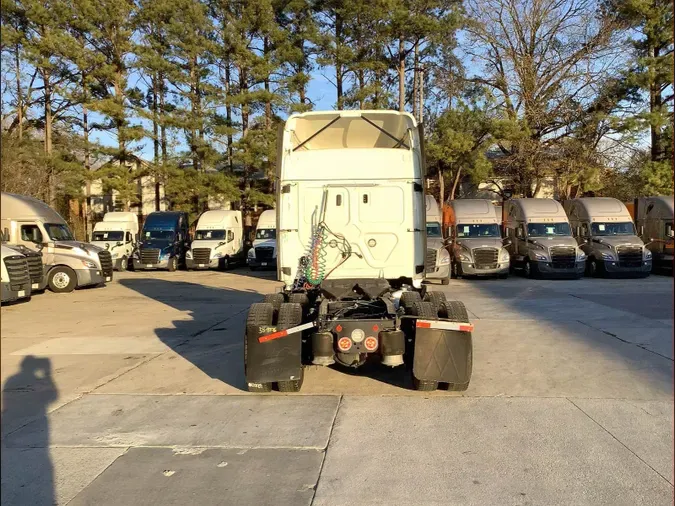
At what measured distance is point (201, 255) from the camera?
2702 centimetres

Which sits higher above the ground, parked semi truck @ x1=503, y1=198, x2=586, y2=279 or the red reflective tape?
parked semi truck @ x1=503, y1=198, x2=586, y2=279

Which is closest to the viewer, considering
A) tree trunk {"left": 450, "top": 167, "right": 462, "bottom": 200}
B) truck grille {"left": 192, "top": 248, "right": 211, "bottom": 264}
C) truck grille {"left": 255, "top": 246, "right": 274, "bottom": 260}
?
truck grille {"left": 255, "top": 246, "right": 274, "bottom": 260}

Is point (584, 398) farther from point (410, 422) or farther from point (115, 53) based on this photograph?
point (115, 53)

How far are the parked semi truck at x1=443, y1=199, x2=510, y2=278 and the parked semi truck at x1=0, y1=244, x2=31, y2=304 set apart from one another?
47.8ft

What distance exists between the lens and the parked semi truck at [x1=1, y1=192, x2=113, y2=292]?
1797 centimetres

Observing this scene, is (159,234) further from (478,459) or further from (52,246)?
(478,459)

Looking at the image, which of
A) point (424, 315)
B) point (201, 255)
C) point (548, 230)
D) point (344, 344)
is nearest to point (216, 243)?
point (201, 255)

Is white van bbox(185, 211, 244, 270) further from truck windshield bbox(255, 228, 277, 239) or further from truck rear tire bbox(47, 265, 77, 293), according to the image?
truck rear tire bbox(47, 265, 77, 293)

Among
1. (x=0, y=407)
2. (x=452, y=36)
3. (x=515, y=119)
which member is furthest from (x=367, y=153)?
(x=452, y=36)

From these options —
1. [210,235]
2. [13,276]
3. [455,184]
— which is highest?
[455,184]

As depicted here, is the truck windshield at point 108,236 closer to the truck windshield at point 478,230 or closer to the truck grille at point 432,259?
the truck grille at point 432,259

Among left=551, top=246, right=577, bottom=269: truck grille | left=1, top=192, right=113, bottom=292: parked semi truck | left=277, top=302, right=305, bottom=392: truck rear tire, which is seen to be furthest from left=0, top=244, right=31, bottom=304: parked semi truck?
left=551, top=246, right=577, bottom=269: truck grille

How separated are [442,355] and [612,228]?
1872cm

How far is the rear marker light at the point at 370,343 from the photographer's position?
6.21 metres
